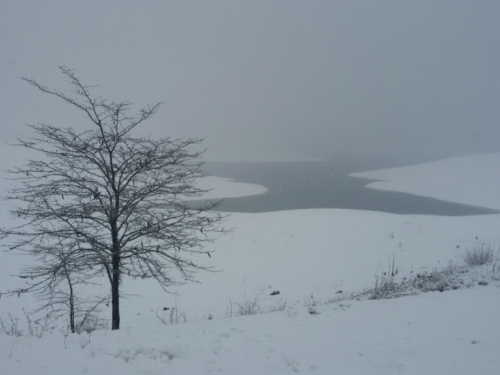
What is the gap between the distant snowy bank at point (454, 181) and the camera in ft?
134

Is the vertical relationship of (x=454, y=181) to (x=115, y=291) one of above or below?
below

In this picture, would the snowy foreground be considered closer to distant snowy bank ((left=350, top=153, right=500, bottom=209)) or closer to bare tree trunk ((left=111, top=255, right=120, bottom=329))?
bare tree trunk ((left=111, top=255, right=120, bottom=329))

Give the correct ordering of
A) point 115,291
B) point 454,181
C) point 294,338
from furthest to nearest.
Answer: point 454,181, point 115,291, point 294,338

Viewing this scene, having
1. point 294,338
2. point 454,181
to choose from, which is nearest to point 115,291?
point 294,338

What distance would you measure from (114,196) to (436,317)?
5931 mm

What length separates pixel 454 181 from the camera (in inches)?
1996

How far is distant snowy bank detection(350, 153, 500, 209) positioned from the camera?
4073cm

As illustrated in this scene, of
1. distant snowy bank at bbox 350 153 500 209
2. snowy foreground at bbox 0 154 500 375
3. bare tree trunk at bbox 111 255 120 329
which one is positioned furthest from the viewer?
distant snowy bank at bbox 350 153 500 209

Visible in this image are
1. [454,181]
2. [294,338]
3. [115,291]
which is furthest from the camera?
[454,181]

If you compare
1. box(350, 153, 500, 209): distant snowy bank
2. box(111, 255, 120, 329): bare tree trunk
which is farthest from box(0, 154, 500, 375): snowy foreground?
box(350, 153, 500, 209): distant snowy bank

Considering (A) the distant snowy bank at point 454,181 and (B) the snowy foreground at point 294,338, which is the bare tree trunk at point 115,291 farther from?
(A) the distant snowy bank at point 454,181

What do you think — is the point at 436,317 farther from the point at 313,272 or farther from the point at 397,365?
the point at 313,272

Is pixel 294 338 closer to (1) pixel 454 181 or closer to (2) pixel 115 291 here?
(2) pixel 115 291

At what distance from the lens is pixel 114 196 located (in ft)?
22.3
